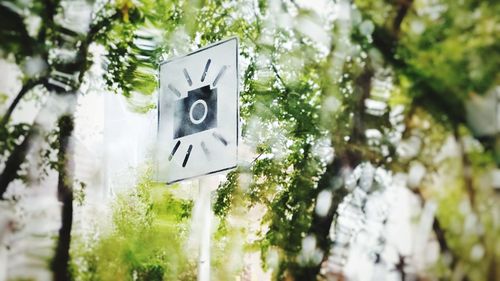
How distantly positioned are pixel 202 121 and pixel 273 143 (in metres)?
0.95

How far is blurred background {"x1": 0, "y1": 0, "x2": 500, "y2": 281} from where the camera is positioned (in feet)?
5.17

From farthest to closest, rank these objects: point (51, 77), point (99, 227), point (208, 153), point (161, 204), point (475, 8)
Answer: point (161, 204), point (99, 227), point (51, 77), point (208, 153), point (475, 8)

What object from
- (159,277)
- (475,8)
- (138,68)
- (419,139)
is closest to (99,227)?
(159,277)

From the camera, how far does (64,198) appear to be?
6.85 ft

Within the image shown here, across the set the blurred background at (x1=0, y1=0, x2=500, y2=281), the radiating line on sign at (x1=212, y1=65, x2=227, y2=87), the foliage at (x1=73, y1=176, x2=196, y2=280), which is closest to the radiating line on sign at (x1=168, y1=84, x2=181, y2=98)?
the radiating line on sign at (x1=212, y1=65, x2=227, y2=87)

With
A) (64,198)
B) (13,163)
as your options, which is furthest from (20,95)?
(64,198)

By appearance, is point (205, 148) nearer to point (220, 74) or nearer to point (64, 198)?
point (220, 74)

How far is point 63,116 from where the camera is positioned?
83.2 inches

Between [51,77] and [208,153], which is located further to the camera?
[51,77]

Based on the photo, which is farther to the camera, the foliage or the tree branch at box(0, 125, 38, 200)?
the foliage

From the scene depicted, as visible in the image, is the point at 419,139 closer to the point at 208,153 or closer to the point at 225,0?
the point at 208,153

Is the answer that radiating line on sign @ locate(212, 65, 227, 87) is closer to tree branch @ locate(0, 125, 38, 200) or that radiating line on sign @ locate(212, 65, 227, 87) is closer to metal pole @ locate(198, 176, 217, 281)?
metal pole @ locate(198, 176, 217, 281)

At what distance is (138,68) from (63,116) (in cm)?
49

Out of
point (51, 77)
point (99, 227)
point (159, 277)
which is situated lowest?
point (159, 277)
